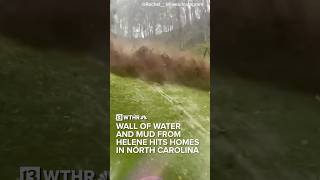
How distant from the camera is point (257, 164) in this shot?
15.8ft

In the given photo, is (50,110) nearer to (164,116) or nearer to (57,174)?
(57,174)

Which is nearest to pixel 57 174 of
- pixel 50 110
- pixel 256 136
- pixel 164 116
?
pixel 50 110

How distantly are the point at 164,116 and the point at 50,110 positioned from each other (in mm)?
970

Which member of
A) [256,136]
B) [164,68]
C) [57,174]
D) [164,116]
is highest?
[164,68]

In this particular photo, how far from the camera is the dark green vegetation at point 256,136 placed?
4.79m

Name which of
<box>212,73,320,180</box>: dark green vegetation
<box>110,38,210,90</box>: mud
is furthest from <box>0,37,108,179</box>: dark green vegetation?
<box>212,73,320,180</box>: dark green vegetation

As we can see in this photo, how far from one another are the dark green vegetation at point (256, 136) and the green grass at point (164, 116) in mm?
112

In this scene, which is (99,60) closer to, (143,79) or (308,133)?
(143,79)

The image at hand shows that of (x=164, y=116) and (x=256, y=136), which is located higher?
(x=164, y=116)

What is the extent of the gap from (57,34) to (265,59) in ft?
5.89

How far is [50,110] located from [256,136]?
1773mm

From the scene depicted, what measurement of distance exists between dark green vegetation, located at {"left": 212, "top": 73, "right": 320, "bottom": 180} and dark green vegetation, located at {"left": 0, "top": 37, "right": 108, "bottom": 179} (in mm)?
1009

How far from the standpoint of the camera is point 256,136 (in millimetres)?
4805

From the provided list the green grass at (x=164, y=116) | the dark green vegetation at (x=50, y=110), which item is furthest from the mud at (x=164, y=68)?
the dark green vegetation at (x=50, y=110)
